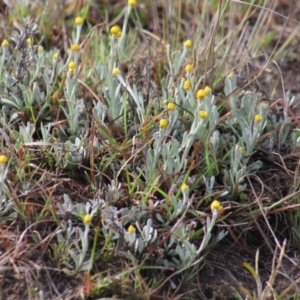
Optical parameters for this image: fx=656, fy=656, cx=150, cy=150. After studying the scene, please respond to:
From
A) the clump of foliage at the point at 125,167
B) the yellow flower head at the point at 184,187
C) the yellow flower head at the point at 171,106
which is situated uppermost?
the yellow flower head at the point at 171,106

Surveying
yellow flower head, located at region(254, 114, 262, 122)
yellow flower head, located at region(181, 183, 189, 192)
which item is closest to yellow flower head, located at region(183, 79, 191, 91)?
yellow flower head, located at region(254, 114, 262, 122)

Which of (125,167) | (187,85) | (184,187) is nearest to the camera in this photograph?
(184,187)

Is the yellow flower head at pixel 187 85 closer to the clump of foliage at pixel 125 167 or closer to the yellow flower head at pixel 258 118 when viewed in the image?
the clump of foliage at pixel 125 167

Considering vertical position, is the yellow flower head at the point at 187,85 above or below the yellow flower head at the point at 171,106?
above

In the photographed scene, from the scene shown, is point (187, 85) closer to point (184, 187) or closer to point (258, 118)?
point (258, 118)

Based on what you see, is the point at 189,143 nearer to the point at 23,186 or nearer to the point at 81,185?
the point at 81,185

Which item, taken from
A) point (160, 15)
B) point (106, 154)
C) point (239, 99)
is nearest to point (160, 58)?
point (239, 99)

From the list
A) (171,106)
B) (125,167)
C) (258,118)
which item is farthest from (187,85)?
(125,167)

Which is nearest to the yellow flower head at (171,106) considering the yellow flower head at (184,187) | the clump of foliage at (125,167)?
the clump of foliage at (125,167)
